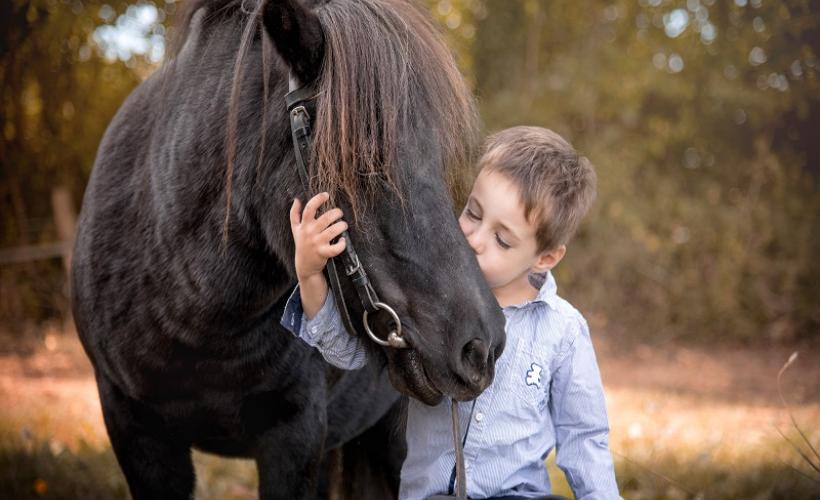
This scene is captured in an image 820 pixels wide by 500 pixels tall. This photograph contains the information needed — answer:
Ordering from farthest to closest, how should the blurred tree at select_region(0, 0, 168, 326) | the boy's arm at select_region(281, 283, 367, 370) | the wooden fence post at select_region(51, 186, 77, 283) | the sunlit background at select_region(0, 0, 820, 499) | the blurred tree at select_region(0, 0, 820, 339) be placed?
the blurred tree at select_region(0, 0, 820, 339)
the wooden fence post at select_region(51, 186, 77, 283)
the sunlit background at select_region(0, 0, 820, 499)
the blurred tree at select_region(0, 0, 168, 326)
the boy's arm at select_region(281, 283, 367, 370)

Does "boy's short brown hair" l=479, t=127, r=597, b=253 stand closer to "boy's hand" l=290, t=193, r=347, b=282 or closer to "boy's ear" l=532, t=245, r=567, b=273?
"boy's ear" l=532, t=245, r=567, b=273

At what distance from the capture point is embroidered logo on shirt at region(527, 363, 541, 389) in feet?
6.40

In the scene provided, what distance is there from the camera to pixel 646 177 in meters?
8.50

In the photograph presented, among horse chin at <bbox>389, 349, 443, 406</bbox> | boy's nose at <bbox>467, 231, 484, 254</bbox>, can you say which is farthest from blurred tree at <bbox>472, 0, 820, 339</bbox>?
Result: horse chin at <bbox>389, 349, 443, 406</bbox>

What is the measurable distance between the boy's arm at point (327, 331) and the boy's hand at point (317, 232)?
162 mm

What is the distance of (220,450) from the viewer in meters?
2.50

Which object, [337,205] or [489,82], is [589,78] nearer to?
[489,82]

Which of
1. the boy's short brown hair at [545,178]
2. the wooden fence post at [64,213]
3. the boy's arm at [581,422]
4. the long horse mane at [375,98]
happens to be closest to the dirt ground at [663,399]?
the wooden fence post at [64,213]

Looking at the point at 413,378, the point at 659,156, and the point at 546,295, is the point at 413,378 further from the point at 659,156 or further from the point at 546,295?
the point at 659,156

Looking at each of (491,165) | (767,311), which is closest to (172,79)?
(491,165)

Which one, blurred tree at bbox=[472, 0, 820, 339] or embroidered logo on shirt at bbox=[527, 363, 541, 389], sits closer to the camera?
embroidered logo on shirt at bbox=[527, 363, 541, 389]

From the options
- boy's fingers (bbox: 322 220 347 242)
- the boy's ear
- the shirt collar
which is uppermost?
boy's fingers (bbox: 322 220 347 242)

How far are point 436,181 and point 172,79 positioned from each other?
104 centimetres

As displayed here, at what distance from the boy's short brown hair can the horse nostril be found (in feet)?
1.42
